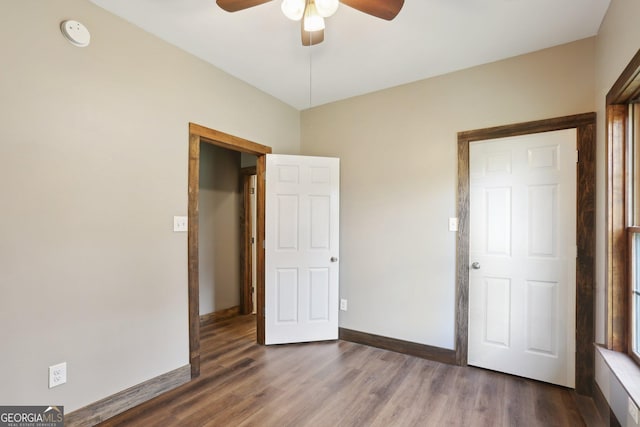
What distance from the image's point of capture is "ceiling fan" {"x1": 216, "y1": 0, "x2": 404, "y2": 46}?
60.1 inches

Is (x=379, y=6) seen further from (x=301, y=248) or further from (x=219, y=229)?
(x=219, y=229)

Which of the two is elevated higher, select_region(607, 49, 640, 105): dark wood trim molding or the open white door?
select_region(607, 49, 640, 105): dark wood trim molding

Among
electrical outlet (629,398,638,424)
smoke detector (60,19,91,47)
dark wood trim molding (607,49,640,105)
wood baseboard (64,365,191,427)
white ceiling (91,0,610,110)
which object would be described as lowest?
wood baseboard (64,365,191,427)

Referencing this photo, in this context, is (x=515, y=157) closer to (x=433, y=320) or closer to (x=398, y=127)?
(x=398, y=127)

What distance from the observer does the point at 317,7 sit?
1.58 metres

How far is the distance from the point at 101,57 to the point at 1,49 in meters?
0.47

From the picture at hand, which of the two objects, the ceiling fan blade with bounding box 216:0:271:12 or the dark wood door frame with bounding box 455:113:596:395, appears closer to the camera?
the ceiling fan blade with bounding box 216:0:271:12

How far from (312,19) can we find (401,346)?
9.13 feet

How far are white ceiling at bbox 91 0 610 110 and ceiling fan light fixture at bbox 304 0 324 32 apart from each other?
0.35 meters

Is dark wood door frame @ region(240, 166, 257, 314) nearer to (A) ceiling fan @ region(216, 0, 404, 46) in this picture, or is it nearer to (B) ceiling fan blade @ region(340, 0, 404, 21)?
(A) ceiling fan @ region(216, 0, 404, 46)

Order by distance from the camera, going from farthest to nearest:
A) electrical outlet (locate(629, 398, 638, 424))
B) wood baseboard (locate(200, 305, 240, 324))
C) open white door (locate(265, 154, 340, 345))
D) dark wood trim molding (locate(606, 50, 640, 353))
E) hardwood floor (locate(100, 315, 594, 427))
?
wood baseboard (locate(200, 305, 240, 324)) < open white door (locate(265, 154, 340, 345)) < hardwood floor (locate(100, 315, 594, 427)) < dark wood trim molding (locate(606, 50, 640, 353)) < electrical outlet (locate(629, 398, 638, 424))

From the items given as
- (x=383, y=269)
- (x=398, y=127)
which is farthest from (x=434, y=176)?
(x=383, y=269)

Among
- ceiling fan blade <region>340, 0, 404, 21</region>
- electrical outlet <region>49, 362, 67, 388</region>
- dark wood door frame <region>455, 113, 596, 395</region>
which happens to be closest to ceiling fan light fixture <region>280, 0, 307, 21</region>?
ceiling fan blade <region>340, 0, 404, 21</region>

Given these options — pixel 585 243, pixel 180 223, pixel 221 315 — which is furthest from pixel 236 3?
pixel 221 315
